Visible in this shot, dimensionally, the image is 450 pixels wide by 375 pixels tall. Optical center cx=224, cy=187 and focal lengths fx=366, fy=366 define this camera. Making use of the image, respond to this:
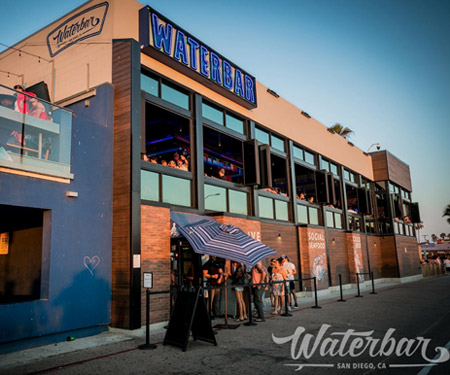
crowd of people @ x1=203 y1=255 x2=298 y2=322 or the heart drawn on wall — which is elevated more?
the heart drawn on wall

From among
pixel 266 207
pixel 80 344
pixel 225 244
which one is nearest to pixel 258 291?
pixel 225 244

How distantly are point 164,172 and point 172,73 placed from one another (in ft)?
11.2

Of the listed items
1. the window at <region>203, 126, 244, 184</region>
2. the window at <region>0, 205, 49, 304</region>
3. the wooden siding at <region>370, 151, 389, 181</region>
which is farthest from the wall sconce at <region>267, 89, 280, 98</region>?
the wooden siding at <region>370, 151, 389, 181</region>

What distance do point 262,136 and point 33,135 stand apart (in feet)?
34.9

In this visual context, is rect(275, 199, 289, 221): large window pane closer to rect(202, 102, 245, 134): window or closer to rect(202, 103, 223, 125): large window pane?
rect(202, 102, 245, 134): window

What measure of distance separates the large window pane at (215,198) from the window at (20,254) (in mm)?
5278

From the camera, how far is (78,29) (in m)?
12.0

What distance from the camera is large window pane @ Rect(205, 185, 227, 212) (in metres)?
12.9

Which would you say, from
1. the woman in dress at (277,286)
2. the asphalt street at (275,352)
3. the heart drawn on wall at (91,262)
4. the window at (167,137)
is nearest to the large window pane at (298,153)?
the window at (167,137)

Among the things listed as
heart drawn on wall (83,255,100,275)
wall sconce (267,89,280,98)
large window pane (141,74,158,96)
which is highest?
wall sconce (267,89,280,98)

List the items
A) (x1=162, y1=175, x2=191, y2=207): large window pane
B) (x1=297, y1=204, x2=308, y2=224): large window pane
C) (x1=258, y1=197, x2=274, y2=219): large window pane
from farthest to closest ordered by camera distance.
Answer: (x1=297, y1=204, x2=308, y2=224): large window pane
(x1=258, y1=197, x2=274, y2=219): large window pane
(x1=162, y1=175, x2=191, y2=207): large window pane

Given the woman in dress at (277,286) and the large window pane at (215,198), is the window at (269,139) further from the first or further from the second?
the woman in dress at (277,286)

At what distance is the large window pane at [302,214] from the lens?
A: 1880 cm

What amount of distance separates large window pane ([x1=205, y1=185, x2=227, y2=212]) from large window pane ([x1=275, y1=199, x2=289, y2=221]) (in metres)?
4.04
